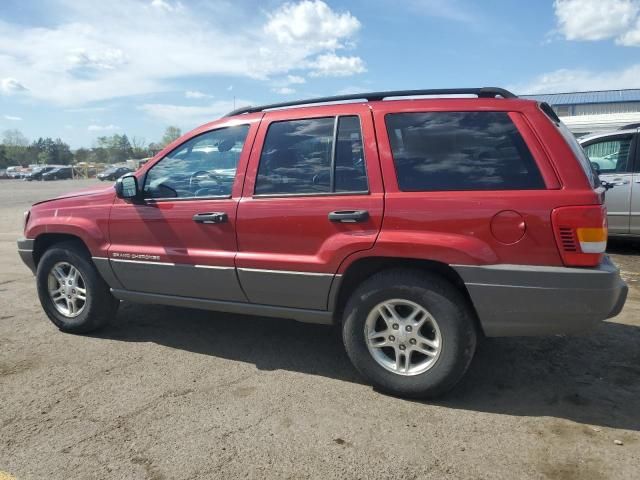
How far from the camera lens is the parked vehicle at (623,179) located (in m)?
7.19

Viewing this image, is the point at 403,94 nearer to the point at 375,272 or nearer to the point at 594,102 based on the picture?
the point at 375,272

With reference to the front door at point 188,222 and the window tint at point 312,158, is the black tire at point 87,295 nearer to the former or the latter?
the front door at point 188,222

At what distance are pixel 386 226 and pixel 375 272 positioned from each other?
371 mm

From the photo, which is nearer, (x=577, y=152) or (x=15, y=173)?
(x=577, y=152)

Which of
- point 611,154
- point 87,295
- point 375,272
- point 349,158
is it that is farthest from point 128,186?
point 611,154

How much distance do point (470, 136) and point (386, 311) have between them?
1225mm

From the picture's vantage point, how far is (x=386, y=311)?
3.39 meters

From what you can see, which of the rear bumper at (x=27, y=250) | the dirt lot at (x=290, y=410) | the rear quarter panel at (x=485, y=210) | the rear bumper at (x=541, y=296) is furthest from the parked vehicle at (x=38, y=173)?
the rear bumper at (x=541, y=296)

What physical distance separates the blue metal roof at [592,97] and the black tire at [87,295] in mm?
48114

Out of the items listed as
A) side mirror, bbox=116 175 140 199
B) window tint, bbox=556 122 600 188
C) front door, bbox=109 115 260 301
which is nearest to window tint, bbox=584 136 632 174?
window tint, bbox=556 122 600 188

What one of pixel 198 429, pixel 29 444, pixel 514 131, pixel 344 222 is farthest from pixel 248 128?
pixel 29 444

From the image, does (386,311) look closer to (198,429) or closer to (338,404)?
(338,404)

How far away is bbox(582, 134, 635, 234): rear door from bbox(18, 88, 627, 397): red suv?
4716 millimetres

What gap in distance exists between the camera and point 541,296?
9.71ft
